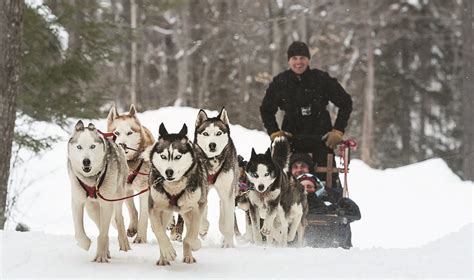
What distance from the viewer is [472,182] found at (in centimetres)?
1509

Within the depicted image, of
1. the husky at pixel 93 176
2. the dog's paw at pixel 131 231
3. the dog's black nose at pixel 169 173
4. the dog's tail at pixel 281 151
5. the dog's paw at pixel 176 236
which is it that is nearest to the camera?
the dog's black nose at pixel 169 173

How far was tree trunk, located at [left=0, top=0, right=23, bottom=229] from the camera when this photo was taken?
296 inches

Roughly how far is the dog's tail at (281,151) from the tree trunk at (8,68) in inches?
114

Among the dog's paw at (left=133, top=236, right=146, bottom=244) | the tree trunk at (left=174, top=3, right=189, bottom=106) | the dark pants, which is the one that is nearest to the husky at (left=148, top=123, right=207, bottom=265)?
the dog's paw at (left=133, top=236, right=146, bottom=244)

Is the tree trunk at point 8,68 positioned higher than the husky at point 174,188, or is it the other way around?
the tree trunk at point 8,68

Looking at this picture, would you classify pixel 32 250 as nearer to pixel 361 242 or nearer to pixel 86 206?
pixel 86 206

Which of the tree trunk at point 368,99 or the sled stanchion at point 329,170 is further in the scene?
the tree trunk at point 368,99

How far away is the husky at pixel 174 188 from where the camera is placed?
461 cm

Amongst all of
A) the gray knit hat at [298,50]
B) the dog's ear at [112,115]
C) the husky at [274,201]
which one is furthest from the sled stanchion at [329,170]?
the dog's ear at [112,115]

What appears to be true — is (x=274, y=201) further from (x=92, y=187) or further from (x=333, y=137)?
(x=92, y=187)

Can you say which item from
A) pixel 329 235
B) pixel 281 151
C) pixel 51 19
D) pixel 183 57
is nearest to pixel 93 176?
pixel 281 151

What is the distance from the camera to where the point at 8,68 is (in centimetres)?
754

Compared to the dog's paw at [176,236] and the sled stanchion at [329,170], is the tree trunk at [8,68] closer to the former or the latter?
the dog's paw at [176,236]

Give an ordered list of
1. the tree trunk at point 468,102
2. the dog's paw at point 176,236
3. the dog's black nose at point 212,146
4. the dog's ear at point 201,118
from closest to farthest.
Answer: the dog's black nose at point 212,146 → the dog's ear at point 201,118 → the dog's paw at point 176,236 → the tree trunk at point 468,102
